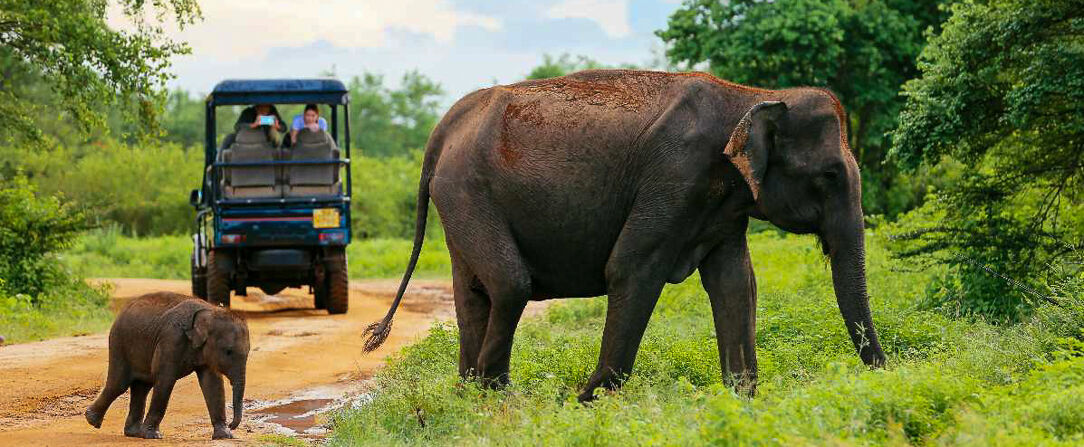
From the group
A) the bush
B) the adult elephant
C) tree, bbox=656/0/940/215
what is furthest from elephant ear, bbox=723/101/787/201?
tree, bbox=656/0/940/215

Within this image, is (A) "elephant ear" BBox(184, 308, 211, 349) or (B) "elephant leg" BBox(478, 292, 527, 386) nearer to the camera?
(B) "elephant leg" BBox(478, 292, 527, 386)

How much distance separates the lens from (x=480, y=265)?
8688 millimetres

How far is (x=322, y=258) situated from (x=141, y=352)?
405 inches

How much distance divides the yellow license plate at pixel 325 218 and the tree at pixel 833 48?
1093cm

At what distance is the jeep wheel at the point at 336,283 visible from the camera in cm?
1983

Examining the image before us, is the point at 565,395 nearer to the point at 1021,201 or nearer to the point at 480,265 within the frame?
the point at 480,265

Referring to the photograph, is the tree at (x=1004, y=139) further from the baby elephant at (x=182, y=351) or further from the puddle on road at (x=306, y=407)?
the baby elephant at (x=182, y=351)

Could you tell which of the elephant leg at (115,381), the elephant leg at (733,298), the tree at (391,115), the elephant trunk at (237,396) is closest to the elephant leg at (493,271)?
the elephant leg at (733,298)

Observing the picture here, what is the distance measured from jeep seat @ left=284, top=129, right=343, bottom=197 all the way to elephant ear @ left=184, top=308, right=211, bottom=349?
10.0 metres

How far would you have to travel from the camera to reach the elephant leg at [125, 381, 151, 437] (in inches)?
372

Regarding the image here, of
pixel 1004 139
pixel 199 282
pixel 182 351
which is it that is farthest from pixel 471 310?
pixel 199 282

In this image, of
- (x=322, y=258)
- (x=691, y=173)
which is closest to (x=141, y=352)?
(x=691, y=173)

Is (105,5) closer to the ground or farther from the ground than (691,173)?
farther from the ground

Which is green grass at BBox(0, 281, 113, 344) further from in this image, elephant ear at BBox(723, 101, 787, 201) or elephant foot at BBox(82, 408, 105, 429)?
elephant ear at BBox(723, 101, 787, 201)
